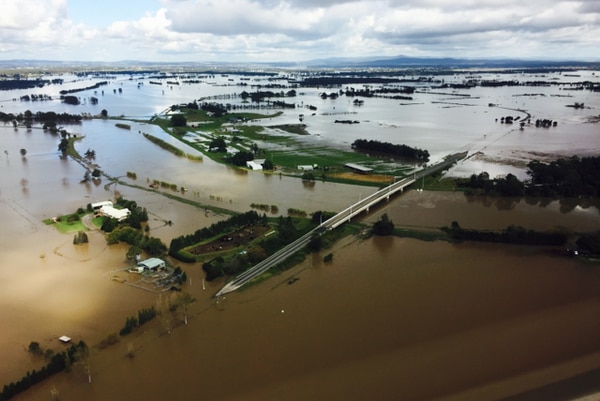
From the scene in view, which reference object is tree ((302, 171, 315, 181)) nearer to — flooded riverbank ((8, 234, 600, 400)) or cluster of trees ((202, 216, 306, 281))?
cluster of trees ((202, 216, 306, 281))

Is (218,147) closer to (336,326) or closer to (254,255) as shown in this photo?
(254,255)

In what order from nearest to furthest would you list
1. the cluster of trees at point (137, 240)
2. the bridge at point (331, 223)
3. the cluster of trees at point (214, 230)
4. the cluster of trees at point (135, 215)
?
the bridge at point (331, 223) → the cluster of trees at point (137, 240) → the cluster of trees at point (214, 230) → the cluster of trees at point (135, 215)

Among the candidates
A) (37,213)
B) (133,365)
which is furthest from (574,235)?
(37,213)

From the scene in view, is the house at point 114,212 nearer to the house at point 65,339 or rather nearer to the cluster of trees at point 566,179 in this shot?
the house at point 65,339

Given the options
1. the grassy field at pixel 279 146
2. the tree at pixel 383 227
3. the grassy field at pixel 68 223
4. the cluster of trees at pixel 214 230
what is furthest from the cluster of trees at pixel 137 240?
the grassy field at pixel 279 146

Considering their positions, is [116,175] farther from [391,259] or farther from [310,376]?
[310,376]

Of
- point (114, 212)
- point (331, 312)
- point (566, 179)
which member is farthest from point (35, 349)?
point (566, 179)
